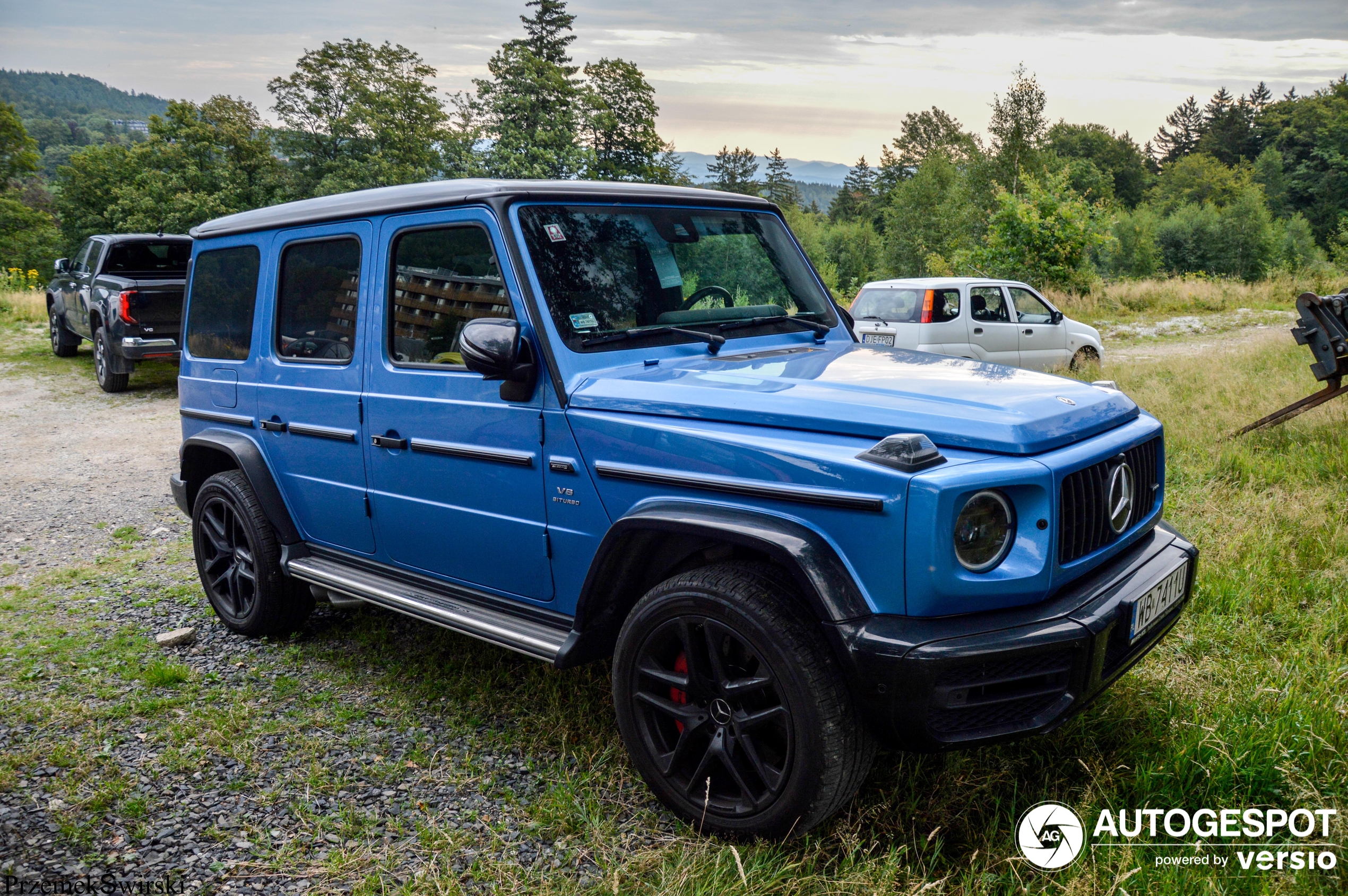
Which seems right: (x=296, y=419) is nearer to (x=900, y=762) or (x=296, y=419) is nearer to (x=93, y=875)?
(x=93, y=875)

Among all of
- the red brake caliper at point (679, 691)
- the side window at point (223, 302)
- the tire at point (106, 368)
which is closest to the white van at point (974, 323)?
the side window at point (223, 302)

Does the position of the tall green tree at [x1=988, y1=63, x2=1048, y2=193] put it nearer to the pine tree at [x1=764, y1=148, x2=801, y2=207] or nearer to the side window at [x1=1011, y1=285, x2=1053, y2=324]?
the side window at [x1=1011, y1=285, x2=1053, y2=324]

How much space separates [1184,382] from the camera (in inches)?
404

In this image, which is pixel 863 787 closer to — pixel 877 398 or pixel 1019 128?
pixel 877 398

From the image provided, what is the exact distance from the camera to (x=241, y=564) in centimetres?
459

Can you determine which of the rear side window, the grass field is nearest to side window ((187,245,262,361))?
the grass field

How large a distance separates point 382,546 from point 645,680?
5.12 ft

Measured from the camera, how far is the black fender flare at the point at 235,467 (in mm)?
4285

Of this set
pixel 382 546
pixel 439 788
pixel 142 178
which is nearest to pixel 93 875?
pixel 439 788

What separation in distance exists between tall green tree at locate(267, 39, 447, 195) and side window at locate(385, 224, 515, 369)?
39.5 metres

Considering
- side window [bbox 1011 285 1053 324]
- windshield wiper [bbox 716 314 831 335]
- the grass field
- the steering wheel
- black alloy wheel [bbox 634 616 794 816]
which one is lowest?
the grass field

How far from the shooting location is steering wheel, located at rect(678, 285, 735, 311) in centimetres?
354

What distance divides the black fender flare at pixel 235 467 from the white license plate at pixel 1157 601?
354cm

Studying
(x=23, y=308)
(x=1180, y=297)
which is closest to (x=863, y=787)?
(x=23, y=308)
